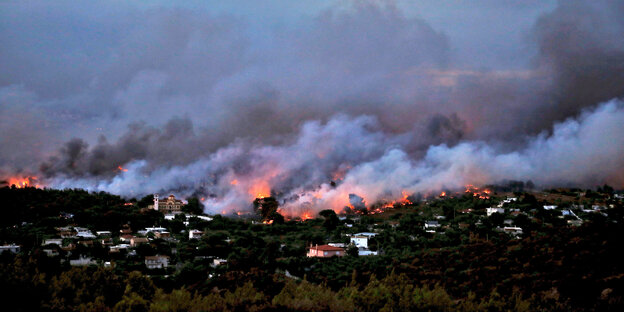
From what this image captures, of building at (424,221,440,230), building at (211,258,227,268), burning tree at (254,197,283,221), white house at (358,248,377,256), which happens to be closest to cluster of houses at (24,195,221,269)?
building at (211,258,227,268)

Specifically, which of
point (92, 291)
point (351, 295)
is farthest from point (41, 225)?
A: point (351, 295)

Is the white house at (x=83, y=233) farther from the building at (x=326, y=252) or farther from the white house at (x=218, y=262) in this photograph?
the building at (x=326, y=252)

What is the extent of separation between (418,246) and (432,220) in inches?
459

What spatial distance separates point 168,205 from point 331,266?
109 feet

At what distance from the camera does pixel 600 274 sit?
22.3 meters

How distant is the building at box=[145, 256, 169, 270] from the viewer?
32.6m

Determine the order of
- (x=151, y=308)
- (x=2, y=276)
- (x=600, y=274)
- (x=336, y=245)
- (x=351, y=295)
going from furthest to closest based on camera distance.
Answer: (x=336, y=245), (x=600, y=274), (x=351, y=295), (x=2, y=276), (x=151, y=308)

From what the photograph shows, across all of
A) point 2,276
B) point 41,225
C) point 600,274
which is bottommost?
point 600,274

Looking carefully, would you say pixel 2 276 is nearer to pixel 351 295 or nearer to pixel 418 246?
pixel 351 295

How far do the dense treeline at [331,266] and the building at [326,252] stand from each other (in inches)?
34.1

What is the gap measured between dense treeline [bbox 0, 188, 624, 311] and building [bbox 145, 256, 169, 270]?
2.46ft

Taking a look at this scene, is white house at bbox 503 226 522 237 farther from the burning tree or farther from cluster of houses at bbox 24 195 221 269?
cluster of houses at bbox 24 195 221 269

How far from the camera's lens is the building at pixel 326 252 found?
35844mm

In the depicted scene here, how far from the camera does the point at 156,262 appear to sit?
109 ft
